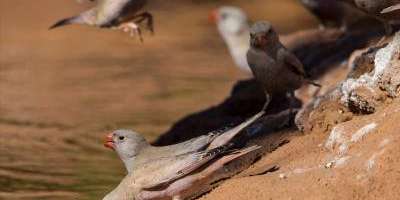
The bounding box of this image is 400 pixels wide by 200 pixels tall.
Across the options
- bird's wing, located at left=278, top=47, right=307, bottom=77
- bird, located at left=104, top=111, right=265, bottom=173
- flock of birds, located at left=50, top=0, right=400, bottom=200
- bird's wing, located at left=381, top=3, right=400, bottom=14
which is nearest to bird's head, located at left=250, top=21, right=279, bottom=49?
flock of birds, located at left=50, top=0, right=400, bottom=200

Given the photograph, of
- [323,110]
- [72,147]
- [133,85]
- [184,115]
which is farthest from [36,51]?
[323,110]

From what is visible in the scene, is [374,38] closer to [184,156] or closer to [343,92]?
[343,92]

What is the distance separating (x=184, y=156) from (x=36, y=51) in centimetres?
779

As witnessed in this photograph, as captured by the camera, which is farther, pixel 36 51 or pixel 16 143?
pixel 36 51

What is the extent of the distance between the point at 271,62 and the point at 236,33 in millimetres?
2869

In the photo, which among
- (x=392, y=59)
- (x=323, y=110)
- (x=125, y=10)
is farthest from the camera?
(x=125, y=10)

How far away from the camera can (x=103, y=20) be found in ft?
30.2

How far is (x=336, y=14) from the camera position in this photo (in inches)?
490

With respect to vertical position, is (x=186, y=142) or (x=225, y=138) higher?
(x=186, y=142)

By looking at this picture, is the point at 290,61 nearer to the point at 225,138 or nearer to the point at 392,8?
the point at 392,8

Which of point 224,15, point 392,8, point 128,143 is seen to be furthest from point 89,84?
point 392,8

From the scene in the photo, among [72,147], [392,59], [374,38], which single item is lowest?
[392,59]

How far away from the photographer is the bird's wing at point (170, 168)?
21.4 ft

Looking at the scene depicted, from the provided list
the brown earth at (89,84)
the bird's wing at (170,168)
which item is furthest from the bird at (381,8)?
the brown earth at (89,84)
